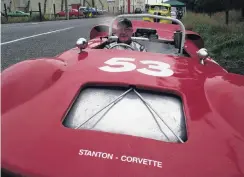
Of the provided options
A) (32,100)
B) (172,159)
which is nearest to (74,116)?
(32,100)

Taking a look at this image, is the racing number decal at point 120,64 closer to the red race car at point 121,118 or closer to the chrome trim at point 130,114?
the red race car at point 121,118

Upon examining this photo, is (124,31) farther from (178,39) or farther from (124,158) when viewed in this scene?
(124,158)

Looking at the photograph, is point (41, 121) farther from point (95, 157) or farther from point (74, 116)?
point (95, 157)

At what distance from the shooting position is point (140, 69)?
97.0 inches

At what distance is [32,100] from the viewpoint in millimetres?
2053

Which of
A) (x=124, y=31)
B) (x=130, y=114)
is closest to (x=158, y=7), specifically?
(x=124, y=31)

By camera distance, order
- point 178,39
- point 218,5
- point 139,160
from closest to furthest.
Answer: point 139,160
point 178,39
point 218,5

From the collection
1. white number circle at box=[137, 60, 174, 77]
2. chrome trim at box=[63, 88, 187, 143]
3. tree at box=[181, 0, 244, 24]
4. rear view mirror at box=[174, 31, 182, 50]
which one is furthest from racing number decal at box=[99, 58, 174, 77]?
tree at box=[181, 0, 244, 24]

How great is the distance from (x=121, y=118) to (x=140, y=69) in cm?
63

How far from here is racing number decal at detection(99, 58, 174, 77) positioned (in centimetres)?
243

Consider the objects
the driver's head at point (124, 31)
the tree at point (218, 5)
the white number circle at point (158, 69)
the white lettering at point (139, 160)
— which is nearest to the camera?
the white lettering at point (139, 160)

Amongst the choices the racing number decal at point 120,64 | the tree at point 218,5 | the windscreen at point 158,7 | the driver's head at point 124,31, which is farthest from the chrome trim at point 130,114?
the windscreen at point 158,7

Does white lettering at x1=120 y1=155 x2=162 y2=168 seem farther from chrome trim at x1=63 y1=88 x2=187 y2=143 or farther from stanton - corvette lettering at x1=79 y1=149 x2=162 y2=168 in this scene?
chrome trim at x1=63 y1=88 x2=187 y2=143

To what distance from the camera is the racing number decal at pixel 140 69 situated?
243cm
